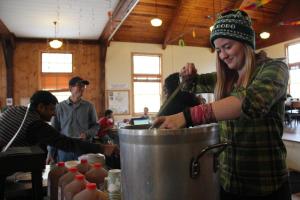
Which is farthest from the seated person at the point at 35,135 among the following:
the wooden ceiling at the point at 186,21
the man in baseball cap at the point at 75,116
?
the wooden ceiling at the point at 186,21

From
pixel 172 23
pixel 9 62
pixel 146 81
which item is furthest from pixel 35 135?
pixel 146 81

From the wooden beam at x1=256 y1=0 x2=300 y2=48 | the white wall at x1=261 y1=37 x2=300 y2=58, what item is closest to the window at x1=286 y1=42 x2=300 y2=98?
the white wall at x1=261 y1=37 x2=300 y2=58

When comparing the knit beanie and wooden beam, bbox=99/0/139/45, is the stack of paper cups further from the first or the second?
wooden beam, bbox=99/0/139/45

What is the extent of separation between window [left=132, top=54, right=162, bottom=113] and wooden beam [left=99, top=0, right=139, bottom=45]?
54.5 inches

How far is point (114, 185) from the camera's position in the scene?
1009 millimetres

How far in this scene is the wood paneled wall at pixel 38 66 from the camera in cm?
805

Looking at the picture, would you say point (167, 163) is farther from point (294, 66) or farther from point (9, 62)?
point (294, 66)

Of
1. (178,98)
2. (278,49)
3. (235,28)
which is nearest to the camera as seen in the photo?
(235,28)

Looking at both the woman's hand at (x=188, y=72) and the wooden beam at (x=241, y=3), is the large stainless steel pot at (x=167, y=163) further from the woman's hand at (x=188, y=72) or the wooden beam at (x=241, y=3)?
the wooden beam at (x=241, y=3)

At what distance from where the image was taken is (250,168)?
949mm

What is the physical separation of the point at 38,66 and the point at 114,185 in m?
7.95

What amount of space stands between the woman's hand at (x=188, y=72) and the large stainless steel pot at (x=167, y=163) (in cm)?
54

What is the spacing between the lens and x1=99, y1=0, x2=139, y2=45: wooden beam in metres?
5.78

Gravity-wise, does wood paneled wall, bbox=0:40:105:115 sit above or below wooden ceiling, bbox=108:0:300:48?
below
